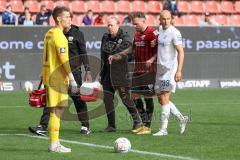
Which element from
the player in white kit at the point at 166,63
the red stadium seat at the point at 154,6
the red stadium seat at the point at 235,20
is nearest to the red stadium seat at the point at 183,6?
the red stadium seat at the point at 154,6

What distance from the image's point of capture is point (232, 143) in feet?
38.7

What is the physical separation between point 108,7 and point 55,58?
1970 centimetres

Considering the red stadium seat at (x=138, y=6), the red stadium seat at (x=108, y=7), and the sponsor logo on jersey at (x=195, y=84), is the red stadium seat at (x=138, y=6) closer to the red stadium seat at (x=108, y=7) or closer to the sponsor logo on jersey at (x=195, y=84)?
the red stadium seat at (x=108, y=7)

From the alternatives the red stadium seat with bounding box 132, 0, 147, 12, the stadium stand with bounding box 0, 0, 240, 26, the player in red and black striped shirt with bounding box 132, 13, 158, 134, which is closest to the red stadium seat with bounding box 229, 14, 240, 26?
the stadium stand with bounding box 0, 0, 240, 26

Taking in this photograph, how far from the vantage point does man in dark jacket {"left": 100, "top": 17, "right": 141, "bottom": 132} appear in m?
13.6

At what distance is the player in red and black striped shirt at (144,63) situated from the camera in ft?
44.0

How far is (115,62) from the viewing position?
45.8 feet

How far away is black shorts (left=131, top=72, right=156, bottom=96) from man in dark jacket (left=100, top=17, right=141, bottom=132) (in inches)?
6.4

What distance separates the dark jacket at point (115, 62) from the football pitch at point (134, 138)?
96 centimetres

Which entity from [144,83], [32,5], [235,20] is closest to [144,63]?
[144,83]

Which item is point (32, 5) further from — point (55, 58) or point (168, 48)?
point (55, 58)

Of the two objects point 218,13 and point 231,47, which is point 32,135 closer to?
point 231,47

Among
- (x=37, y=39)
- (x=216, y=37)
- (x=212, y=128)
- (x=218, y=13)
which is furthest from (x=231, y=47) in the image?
(x=212, y=128)

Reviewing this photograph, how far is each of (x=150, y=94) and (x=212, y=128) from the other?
1443mm
